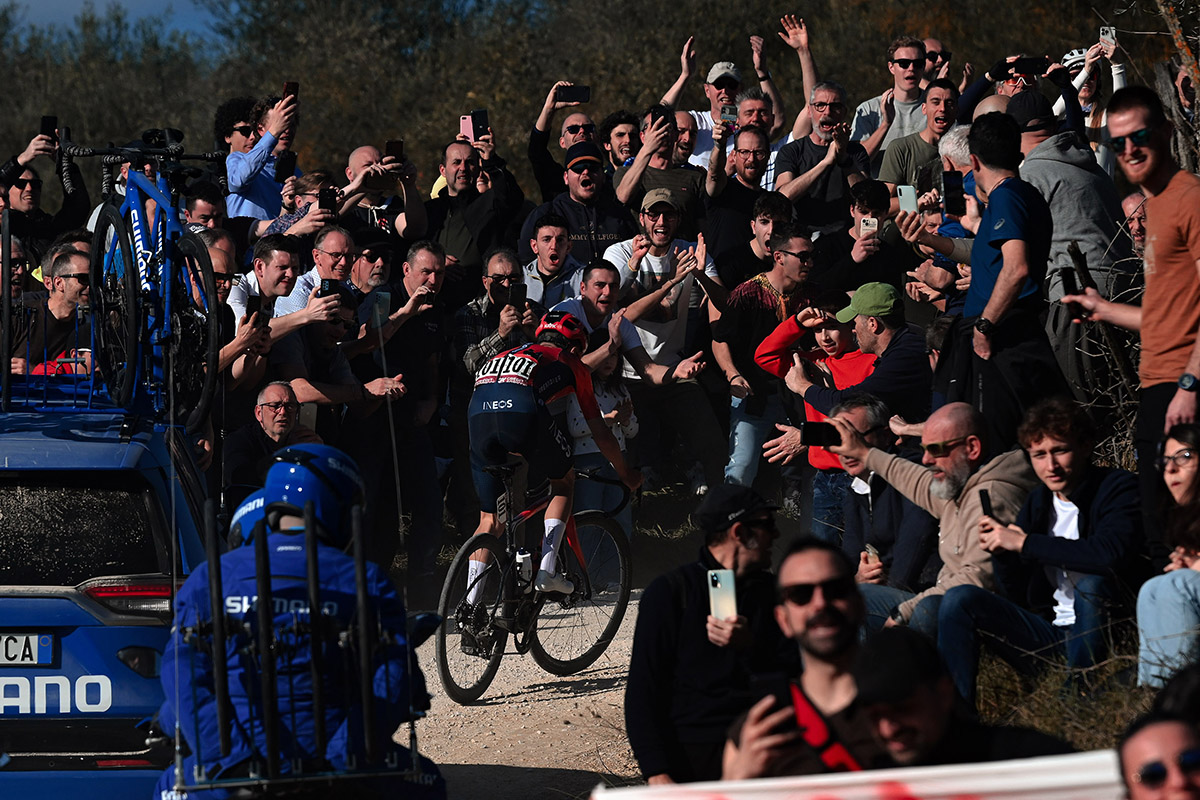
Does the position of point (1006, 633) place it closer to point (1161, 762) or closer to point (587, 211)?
point (1161, 762)

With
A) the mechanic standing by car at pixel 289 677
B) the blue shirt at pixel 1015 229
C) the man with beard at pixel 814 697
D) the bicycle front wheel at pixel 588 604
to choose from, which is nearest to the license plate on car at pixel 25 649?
the mechanic standing by car at pixel 289 677

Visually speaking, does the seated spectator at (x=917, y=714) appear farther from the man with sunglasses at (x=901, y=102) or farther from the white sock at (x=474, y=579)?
the man with sunglasses at (x=901, y=102)

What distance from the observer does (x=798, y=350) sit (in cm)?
1039

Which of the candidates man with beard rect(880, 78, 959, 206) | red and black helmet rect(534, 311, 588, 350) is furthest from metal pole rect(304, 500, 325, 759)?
man with beard rect(880, 78, 959, 206)

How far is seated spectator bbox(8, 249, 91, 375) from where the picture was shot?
854cm

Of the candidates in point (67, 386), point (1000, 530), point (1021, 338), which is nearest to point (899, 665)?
point (1000, 530)

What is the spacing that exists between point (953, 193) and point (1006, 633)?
3.38m

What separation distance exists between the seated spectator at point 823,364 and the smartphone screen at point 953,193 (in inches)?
40.3

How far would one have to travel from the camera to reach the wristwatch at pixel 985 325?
25.4ft

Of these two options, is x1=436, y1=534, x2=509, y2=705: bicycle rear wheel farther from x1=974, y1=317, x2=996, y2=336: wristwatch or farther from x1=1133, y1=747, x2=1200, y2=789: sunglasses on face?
x1=1133, y1=747, x2=1200, y2=789: sunglasses on face

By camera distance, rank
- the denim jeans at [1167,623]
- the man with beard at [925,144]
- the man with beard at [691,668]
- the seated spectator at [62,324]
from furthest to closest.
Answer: the man with beard at [925,144] < the seated spectator at [62,324] < the denim jeans at [1167,623] < the man with beard at [691,668]

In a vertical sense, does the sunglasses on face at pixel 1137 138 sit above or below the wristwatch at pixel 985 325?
above

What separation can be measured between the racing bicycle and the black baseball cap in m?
3.05

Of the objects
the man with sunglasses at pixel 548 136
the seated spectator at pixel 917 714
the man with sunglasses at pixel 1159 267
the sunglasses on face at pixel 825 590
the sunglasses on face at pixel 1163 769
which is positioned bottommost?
the sunglasses on face at pixel 1163 769
